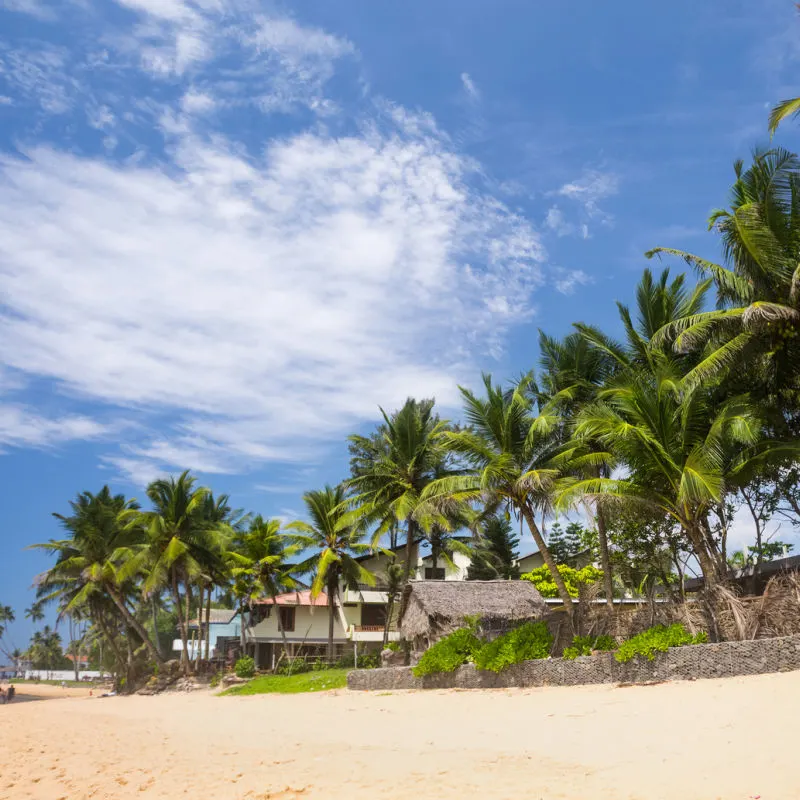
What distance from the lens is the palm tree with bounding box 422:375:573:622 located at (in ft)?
63.7

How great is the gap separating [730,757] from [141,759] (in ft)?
27.0

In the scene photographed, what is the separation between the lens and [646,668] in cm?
→ 1304

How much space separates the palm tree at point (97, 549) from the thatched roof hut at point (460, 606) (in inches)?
691

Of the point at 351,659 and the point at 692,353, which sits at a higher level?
the point at 692,353

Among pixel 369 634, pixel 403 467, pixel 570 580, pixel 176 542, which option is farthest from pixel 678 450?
pixel 176 542

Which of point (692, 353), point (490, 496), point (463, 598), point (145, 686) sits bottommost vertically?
point (145, 686)

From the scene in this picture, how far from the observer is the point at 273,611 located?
35.2m

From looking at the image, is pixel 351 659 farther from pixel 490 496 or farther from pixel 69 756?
pixel 69 756

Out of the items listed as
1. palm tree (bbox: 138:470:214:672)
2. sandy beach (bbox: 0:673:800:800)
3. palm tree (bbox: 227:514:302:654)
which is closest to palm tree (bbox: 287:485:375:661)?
palm tree (bbox: 227:514:302:654)

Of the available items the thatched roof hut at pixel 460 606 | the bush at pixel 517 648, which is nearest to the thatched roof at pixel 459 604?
the thatched roof hut at pixel 460 606

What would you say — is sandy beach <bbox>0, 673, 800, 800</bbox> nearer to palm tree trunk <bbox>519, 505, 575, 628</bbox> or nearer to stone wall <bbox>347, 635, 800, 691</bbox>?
stone wall <bbox>347, 635, 800, 691</bbox>

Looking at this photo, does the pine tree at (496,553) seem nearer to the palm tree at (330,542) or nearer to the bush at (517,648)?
the palm tree at (330,542)

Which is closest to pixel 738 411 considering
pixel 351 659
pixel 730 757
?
pixel 730 757

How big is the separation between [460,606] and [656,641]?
843 centimetres
